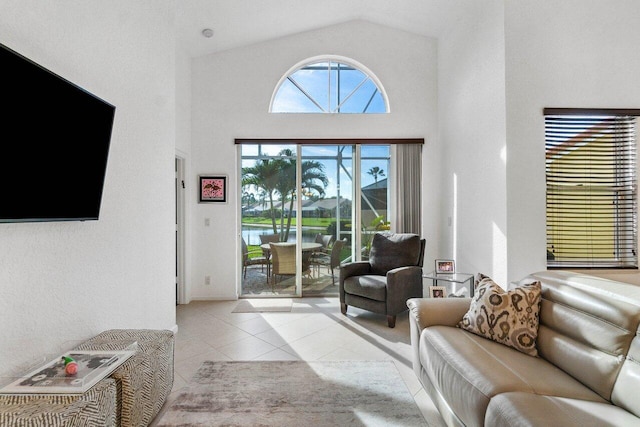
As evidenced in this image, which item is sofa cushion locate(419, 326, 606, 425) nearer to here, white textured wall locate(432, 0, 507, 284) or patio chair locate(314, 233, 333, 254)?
white textured wall locate(432, 0, 507, 284)

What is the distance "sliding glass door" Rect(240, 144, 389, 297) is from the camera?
178 inches

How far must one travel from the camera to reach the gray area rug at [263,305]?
13.1 feet

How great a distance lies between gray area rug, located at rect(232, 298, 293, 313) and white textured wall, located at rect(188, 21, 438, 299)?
33cm

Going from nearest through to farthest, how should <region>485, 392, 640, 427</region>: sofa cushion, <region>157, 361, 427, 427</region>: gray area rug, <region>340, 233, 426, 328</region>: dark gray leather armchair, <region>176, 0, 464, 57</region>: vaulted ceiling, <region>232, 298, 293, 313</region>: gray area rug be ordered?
<region>485, 392, 640, 427</region>: sofa cushion, <region>157, 361, 427, 427</region>: gray area rug, <region>340, 233, 426, 328</region>: dark gray leather armchair, <region>176, 0, 464, 57</region>: vaulted ceiling, <region>232, 298, 293, 313</region>: gray area rug

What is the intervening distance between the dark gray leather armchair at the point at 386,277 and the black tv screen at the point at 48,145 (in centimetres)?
264

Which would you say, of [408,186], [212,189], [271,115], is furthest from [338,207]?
[212,189]

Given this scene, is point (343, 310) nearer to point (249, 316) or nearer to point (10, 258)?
point (249, 316)

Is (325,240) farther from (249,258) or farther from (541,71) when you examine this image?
(541,71)

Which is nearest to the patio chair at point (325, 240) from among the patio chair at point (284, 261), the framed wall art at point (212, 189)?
the patio chair at point (284, 261)

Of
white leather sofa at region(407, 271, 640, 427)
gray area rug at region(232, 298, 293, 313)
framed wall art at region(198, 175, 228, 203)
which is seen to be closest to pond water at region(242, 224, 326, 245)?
framed wall art at region(198, 175, 228, 203)

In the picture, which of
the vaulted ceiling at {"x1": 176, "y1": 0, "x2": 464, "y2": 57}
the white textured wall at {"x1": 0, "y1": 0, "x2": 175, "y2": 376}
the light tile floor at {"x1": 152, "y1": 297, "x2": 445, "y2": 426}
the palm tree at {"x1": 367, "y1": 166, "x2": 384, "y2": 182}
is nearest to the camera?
the white textured wall at {"x1": 0, "y1": 0, "x2": 175, "y2": 376}

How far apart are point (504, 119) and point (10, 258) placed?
3.62 meters

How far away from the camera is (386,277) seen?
3.51m

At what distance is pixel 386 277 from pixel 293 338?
3.95 ft
